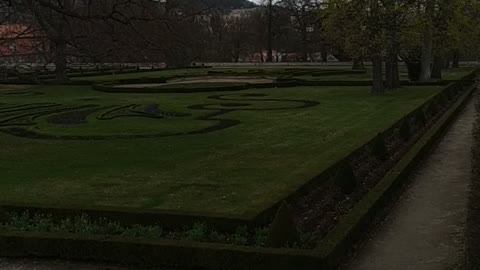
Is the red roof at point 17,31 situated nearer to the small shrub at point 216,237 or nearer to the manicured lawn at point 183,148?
the manicured lawn at point 183,148

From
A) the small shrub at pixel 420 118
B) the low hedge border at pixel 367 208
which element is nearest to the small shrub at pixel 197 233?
the low hedge border at pixel 367 208

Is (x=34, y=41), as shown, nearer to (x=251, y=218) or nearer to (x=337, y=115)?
(x=251, y=218)

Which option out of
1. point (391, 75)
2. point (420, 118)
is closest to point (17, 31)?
point (420, 118)

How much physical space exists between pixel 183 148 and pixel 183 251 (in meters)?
8.39

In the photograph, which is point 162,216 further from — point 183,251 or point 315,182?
point 315,182

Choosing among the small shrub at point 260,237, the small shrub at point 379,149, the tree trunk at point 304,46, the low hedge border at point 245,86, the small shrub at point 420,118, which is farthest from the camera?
the tree trunk at point 304,46

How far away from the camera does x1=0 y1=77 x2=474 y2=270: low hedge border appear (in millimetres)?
7031

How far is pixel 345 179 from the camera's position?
1079cm

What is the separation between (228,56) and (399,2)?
66.3 metres

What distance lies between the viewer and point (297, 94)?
32.5 meters

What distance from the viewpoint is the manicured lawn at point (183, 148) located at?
11.0m

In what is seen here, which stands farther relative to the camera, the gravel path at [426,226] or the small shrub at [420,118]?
the small shrub at [420,118]

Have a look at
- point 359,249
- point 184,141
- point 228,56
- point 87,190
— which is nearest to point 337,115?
point 184,141

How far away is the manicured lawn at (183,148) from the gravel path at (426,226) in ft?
6.29
